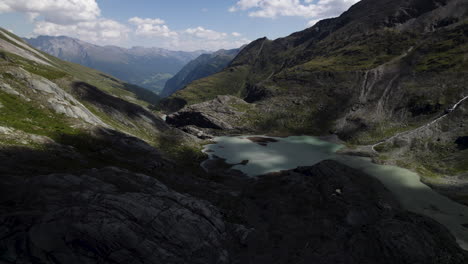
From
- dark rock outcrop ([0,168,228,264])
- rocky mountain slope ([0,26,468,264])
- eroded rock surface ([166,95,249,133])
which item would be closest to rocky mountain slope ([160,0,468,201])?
eroded rock surface ([166,95,249,133])

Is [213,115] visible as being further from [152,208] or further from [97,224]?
[97,224]

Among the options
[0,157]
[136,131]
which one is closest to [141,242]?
[0,157]

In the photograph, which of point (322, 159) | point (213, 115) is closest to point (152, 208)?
point (322, 159)

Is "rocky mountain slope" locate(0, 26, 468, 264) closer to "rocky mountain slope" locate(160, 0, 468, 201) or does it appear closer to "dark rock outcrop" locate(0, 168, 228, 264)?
"dark rock outcrop" locate(0, 168, 228, 264)

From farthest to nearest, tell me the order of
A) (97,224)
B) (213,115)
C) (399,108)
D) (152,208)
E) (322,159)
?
1. (213,115)
2. (399,108)
3. (322,159)
4. (152,208)
5. (97,224)

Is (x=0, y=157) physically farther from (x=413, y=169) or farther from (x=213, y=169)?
(x=413, y=169)
